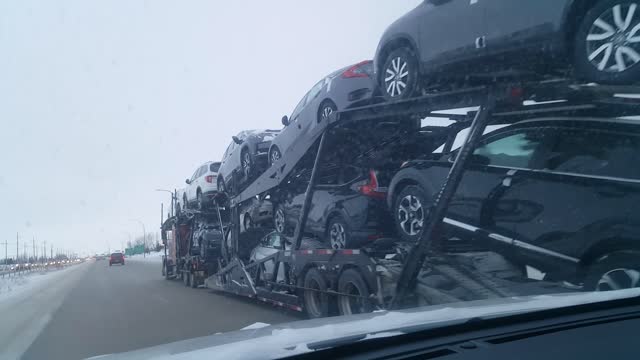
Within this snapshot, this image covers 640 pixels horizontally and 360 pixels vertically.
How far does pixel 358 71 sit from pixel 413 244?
10.6ft

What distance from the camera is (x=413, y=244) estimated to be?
18.5ft

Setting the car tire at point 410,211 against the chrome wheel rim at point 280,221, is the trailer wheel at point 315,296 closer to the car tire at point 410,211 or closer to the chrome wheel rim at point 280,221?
the car tire at point 410,211

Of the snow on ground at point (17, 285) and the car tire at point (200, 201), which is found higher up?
the car tire at point (200, 201)

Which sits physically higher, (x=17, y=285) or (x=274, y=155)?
(x=274, y=155)

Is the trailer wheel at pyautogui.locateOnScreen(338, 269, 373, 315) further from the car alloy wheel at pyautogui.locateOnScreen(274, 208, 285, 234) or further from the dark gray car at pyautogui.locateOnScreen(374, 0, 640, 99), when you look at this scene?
the car alloy wheel at pyautogui.locateOnScreen(274, 208, 285, 234)

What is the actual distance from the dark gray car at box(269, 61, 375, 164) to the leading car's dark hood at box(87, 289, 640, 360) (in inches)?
188

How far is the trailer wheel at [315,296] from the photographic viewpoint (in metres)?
7.22

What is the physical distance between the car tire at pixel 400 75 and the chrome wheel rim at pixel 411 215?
127 cm

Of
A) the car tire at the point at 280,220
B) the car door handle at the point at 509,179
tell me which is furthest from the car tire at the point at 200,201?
the car door handle at the point at 509,179

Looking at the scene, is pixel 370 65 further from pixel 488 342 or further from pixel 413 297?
pixel 488 342

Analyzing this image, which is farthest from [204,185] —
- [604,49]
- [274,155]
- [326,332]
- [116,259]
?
[116,259]

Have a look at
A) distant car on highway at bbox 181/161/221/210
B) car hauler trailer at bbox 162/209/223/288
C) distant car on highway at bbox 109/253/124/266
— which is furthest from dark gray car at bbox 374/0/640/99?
distant car on highway at bbox 109/253/124/266

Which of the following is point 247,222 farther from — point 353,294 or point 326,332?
point 326,332

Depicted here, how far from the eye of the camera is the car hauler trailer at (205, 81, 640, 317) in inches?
190
